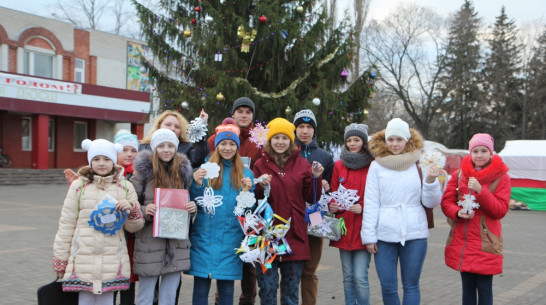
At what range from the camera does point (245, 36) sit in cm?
1023

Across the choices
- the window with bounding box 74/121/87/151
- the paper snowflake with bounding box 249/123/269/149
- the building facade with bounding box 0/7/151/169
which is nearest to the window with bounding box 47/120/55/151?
the building facade with bounding box 0/7/151/169

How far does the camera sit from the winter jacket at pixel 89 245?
3.60 m

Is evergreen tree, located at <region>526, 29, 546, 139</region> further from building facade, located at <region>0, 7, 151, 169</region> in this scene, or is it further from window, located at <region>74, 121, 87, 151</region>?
window, located at <region>74, 121, 87, 151</region>

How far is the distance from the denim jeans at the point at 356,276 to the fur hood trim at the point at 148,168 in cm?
154

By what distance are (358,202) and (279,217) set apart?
762 mm

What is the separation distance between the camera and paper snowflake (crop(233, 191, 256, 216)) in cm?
391

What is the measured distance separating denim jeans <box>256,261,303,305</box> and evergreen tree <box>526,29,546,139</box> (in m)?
37.9

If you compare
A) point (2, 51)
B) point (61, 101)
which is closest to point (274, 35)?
point (61, 101)

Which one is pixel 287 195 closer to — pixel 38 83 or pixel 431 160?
pixel 431 160

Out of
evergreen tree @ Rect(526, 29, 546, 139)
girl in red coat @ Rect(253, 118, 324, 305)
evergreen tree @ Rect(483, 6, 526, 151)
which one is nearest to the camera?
girl in red coat @ Rect(253, 118, 324, 305)

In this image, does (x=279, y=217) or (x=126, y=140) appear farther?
(x=126, y=140)

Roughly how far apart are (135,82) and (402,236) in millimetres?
30037

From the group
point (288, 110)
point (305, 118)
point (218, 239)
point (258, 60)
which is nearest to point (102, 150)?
point (218, 239)

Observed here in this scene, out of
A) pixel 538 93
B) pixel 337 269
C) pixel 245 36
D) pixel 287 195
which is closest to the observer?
pixel 287 195
